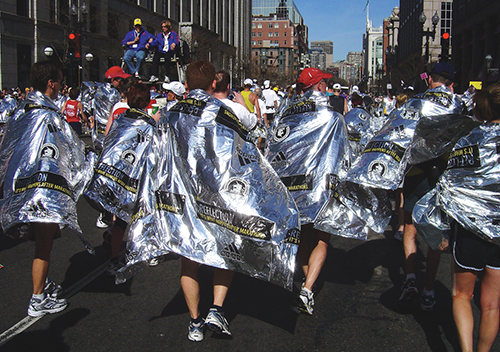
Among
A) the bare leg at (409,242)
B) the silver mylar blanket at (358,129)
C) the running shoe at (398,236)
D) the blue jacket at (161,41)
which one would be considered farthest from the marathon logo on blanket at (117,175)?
the blue jacket at (161,41)

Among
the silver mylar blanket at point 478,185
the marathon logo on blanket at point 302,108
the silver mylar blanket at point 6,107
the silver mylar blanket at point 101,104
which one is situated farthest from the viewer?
the silver mylar blanket at point 6,107

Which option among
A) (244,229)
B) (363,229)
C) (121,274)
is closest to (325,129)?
(363,229)

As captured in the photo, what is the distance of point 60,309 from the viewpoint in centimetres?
411

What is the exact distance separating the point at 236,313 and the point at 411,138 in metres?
2.24

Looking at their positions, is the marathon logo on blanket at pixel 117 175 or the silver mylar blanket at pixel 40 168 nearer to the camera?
the silver mylar blanket at pixel 40 168

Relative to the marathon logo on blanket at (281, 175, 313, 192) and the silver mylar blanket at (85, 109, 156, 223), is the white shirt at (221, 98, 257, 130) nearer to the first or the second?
the marathon logo on blanket at (281, 175, 313, 192)

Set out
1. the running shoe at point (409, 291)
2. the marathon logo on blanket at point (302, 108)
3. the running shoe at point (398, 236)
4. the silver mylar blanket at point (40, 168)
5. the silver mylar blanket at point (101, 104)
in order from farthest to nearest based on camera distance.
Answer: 1. the silver mylar blanket at point (101, 104)
2. the running shoe at point (398, 236)
3. the marathon logo on blanket at point (302, 108)
4. the running shoe at point (409, 291)
5. the silver mylar blanket at point (40, 168)

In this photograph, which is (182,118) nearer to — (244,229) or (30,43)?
(244,229)

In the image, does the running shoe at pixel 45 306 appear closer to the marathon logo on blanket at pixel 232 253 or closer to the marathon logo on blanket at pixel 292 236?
the marathon logo on blanket at pixel 232 253

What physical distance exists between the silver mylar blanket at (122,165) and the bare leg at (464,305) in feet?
9.67

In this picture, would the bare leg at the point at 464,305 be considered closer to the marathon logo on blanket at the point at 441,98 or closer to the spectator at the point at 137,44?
the marathon logo on blanket at the point at 441,98

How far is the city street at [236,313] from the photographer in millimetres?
3602

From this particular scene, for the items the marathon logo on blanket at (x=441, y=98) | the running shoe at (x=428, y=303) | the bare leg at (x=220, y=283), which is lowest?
the running shoe at (x=428, y=303)

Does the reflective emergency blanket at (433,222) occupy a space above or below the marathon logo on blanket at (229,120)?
below
